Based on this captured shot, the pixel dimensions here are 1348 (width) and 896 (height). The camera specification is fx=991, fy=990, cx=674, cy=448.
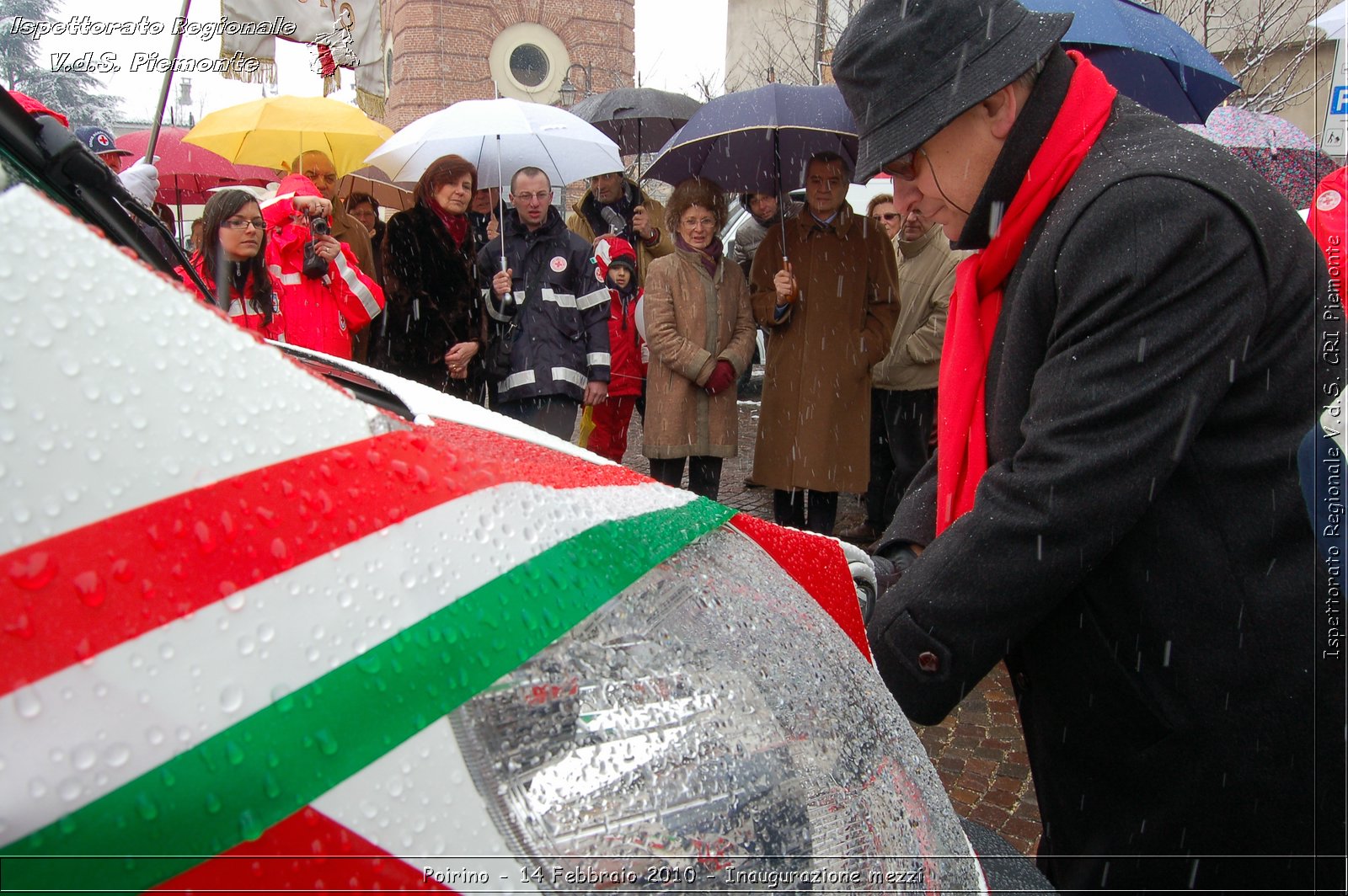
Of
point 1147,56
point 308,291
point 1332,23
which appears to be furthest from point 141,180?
point 1332,23

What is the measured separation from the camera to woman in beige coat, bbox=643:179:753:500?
227 inches

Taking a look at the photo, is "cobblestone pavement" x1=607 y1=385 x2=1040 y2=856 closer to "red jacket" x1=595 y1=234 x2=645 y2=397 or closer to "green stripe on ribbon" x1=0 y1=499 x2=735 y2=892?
"green stripe on ribbon" x1=0 y1=499 x2=735 y2=892

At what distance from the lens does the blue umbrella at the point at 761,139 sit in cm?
571

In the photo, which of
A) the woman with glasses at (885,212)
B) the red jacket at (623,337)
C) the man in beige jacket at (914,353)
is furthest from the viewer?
the woman with glasses at (885,212)

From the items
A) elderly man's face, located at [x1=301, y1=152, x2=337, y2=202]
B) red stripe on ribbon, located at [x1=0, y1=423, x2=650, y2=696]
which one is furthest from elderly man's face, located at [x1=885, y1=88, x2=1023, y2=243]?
elderly man's face, located at [x1=301, y1=152, x2=337, y2=202]

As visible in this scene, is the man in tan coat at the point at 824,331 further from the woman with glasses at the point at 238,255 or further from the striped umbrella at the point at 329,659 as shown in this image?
the striped umbrella at the point at 329,659

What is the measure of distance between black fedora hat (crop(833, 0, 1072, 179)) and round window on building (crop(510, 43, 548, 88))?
3092 centimetres

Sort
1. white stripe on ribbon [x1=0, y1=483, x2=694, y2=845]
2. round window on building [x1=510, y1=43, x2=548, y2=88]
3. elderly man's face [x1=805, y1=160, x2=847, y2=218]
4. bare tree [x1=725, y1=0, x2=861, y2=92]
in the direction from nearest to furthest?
white stripe on ribbon [x1=0, y1=483, x2=694, y2=845], elderly man's face [x1=805, y1=160, x2=847, y2=218], bare tree [x1=725, y1=0, x2=861, y2=92], round window on building [x1=510, y1=43, x2=548, y2=88]

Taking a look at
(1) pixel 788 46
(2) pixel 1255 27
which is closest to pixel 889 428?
(2) pixel 1255 27

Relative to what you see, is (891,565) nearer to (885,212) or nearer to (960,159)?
(960,159)

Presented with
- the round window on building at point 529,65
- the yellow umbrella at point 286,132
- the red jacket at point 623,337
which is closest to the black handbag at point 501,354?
the red jacket at point 623,337

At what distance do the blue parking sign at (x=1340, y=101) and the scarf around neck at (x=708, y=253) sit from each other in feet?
10.1

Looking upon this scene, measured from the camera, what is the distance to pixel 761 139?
6344 mm

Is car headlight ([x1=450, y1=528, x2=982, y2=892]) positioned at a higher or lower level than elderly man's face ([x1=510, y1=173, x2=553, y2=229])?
lower
